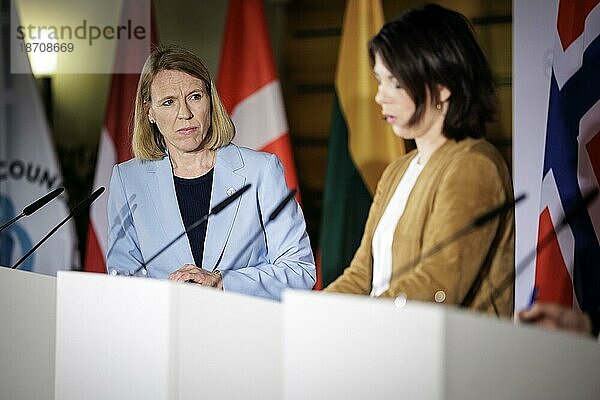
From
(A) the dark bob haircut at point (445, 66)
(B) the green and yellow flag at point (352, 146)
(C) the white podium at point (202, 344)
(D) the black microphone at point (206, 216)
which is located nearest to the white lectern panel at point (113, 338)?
(C) the white podium at point (202, 344)

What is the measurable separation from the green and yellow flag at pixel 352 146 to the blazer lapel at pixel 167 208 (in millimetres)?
626

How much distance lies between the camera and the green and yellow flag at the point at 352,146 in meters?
3.84

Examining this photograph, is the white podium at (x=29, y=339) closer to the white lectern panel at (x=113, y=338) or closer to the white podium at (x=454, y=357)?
the white lectern panel at (x=113, y=338)

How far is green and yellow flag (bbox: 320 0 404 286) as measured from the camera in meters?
3.84

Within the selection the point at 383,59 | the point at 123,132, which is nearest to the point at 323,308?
the point at 383,59

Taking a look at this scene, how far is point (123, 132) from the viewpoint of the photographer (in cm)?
467

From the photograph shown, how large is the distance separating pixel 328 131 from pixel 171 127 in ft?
2.35

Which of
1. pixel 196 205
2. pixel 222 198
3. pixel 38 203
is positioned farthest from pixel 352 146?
pixel 38 203

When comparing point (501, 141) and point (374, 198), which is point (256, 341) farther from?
point (501, 141)

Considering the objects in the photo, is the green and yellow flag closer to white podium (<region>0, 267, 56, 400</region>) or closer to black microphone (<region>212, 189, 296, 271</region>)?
black microphone (<region>212, 189, 296, 271</region>)

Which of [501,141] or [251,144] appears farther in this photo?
[251,144]

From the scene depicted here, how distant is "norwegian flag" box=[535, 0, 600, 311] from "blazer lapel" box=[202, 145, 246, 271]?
128 centimetres

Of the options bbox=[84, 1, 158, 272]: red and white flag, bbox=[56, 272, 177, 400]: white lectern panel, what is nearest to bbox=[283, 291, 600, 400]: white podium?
bbox=[56, 272, 177, 400]: white lectern panel

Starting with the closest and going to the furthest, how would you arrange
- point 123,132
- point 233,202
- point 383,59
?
point 383,59, point 233,202, point 123,132
